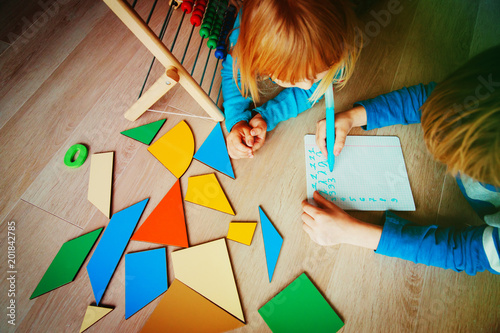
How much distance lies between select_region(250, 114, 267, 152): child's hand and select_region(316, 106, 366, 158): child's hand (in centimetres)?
13

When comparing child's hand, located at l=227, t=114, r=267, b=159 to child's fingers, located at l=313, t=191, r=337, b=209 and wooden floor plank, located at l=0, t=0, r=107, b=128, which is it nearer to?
child's fingers, located at l=313, t=191, r=337, b=209

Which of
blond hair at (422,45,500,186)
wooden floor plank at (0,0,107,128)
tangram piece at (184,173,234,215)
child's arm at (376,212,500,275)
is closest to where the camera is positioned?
blond hair at (422,45,500,186)

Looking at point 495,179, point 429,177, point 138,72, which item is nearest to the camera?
point 495,179

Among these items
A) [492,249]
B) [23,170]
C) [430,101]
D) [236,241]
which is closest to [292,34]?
[430,101]

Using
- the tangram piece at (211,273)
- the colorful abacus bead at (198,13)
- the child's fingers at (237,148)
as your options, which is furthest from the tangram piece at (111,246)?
the colorful abacus bead at (198,13)

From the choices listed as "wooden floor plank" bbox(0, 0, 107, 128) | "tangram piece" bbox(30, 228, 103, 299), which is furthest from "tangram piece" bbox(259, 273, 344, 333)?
"wooden floor plank" bbox(0, 0, 107, 128)

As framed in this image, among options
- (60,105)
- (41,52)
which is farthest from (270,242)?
(41,52)

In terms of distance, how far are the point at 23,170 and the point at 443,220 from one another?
1009mm

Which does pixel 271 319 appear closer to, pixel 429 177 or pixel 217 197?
pixel 217 197

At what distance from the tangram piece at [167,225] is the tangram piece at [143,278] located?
3cm

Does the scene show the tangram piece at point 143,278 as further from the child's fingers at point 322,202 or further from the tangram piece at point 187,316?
the child's fingers at point 322,202

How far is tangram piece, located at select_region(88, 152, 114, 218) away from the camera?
22.7 inches

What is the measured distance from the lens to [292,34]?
1.27 ft

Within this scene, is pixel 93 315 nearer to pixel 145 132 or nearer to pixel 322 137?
pixel 145 132
